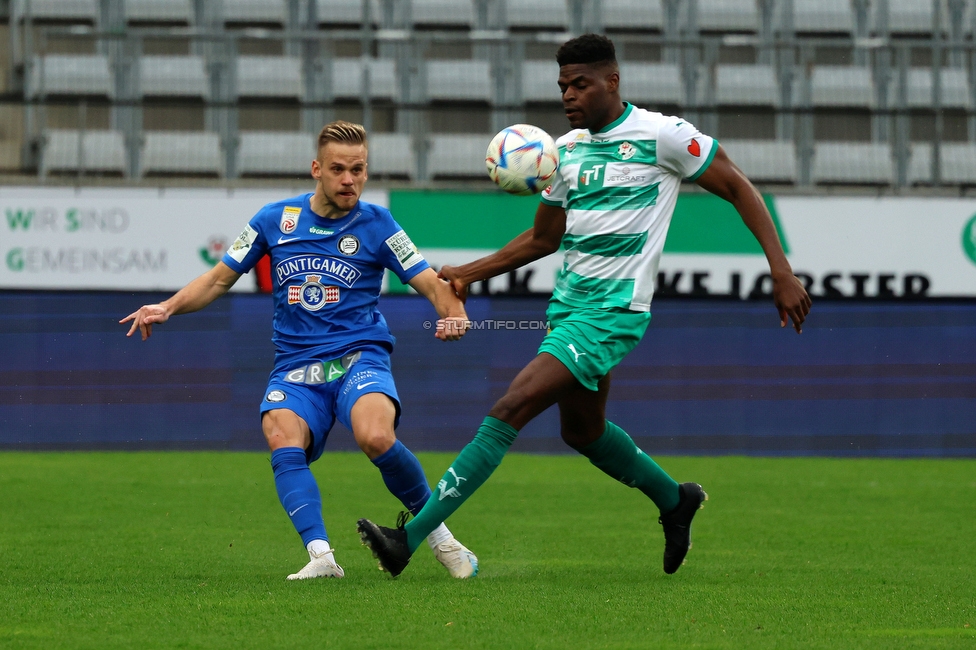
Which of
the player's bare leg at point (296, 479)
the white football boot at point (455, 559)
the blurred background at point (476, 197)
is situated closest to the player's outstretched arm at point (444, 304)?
the player's bare leg at point (296, 479)

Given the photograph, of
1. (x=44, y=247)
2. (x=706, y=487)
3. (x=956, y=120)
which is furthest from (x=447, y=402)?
(x=956, y=120)

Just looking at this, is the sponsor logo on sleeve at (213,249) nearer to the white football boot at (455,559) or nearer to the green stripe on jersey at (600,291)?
the white football boot at (455,559)

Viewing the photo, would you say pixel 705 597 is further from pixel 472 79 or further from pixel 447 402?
pixel 472 79

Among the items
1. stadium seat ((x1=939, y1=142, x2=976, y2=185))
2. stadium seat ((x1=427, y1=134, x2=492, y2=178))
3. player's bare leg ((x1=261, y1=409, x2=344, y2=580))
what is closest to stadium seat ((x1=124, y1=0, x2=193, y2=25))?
stadium seat ((x1=427, y1=134, x2=492, y2=178))

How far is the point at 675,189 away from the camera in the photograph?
199 inches

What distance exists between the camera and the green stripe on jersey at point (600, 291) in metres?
4.86

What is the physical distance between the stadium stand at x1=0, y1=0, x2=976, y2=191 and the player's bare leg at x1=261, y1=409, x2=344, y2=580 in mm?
11137

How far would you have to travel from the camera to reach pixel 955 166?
1616 centimetres

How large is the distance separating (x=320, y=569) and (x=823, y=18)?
1533cm

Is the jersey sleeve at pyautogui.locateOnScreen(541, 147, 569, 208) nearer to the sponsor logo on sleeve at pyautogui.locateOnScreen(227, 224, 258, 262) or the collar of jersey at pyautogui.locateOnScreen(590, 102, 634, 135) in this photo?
the collar of jersey at pyautogui.locateOnScreen(590, 102, 634, 135)

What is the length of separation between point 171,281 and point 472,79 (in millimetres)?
4831

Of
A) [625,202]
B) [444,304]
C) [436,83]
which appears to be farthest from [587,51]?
[436,83]

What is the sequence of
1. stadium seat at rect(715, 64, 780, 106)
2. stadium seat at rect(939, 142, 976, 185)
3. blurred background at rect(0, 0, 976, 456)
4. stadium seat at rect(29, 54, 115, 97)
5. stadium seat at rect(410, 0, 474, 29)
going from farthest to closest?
stadium seat at rect(410, 0, 474, 29)
stadium seat at rect(715, 64, 780, 106)
stadium seat at rect(29, 54, 115, 97)
stadium seat at rect(939, 142, 976, 185)
blurred background at rect(0, 0, 976, 456)

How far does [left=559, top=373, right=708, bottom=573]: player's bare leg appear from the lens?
5.06 m
